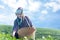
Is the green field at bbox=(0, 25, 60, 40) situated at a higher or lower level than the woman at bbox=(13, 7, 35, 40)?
lower

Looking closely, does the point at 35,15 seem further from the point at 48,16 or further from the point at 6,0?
the point at 6,0

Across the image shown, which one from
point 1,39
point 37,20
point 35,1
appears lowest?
point 1,39

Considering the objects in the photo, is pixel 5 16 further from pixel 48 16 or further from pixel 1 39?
pixel 48 16

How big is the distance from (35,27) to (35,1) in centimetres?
26

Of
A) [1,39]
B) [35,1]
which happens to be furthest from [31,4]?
[1,39]

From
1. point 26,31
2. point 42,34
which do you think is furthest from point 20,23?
point 42,34

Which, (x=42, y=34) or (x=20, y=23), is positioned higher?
(x=20, y=23)

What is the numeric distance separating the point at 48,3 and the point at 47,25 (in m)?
0.22

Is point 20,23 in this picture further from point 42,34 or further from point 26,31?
point 42,34

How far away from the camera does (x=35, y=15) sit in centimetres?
291

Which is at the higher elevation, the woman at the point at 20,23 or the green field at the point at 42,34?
the woman at the point at 20,23

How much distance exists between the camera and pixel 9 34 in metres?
2.90

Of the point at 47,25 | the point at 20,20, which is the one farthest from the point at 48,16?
the point at 20,20

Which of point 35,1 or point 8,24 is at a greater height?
point 35,1
